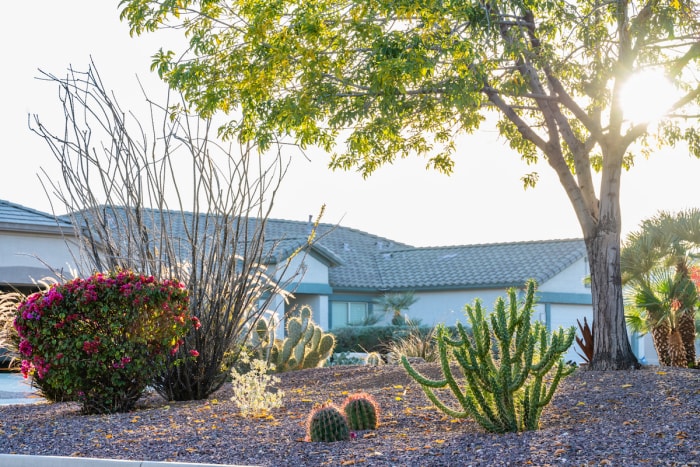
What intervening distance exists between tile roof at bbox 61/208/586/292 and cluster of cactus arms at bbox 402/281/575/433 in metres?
21.7

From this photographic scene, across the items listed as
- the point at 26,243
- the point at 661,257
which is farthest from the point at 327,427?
the point at 26,243

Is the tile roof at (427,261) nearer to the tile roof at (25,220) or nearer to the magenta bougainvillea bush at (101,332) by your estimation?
the tile roof at (25,220)

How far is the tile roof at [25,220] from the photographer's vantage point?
2120 centimetres

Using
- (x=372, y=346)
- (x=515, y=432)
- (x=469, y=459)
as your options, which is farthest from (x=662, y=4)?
(x=372, y=346)

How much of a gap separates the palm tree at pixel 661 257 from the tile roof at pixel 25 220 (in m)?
12.6

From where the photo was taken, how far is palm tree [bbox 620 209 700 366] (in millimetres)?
15445

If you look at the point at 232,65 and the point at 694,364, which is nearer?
the point at 232,65

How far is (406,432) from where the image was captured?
8227 mm

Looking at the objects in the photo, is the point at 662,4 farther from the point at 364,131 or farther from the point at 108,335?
the point at 108,335

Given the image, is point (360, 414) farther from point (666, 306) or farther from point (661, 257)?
point (661, 257)

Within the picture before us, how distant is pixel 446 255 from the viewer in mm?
37062

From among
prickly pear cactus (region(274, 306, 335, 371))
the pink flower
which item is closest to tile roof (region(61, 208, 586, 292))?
prickly pear cactus (region(274, 306, 335, 371))

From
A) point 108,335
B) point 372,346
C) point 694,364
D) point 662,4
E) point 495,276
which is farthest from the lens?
point 495,276

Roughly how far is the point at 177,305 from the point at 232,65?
348cm
